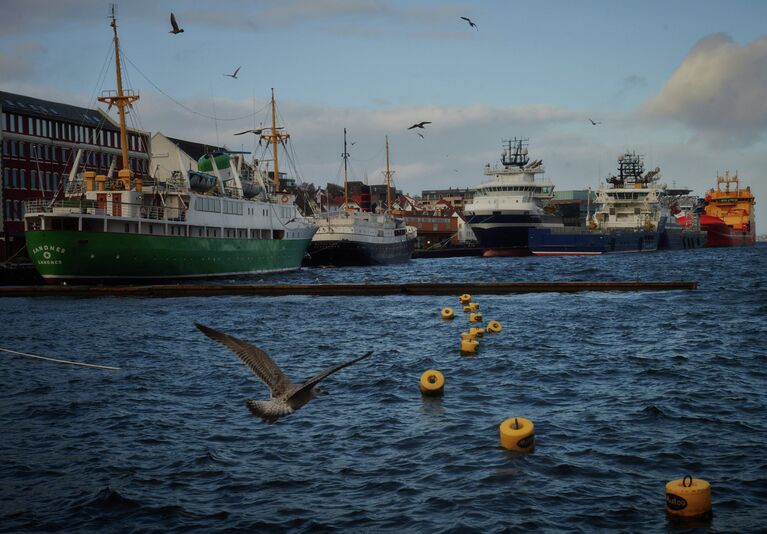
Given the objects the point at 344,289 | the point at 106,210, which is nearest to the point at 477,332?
the point at 344,289

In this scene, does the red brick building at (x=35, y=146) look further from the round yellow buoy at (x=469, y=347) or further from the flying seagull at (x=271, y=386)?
the flying seagull at (x=271, y=386)

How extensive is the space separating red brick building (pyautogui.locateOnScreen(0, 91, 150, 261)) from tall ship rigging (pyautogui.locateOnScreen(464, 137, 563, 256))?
153 feet

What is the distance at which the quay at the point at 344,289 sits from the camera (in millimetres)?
40219

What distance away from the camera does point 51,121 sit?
88312 mm

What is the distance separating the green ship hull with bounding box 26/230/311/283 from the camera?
156ft

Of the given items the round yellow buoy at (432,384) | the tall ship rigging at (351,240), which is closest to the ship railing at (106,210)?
the tall ship rigging at (351,240)

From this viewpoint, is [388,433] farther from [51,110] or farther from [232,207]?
[51,110]

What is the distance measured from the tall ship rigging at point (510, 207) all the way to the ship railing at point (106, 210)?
192 feet

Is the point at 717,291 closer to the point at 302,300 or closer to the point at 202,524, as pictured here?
the point at 302,300

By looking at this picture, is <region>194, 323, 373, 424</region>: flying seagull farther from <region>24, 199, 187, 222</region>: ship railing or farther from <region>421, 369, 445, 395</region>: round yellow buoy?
<region>24, 199, 187, 222</region>: ship railing

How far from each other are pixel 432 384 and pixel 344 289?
80.2 feet

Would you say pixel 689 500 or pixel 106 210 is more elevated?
pixel 106 210

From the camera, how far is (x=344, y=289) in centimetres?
4212

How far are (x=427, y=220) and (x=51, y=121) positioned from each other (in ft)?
260
